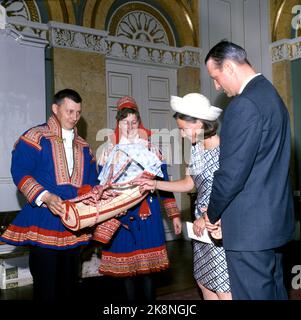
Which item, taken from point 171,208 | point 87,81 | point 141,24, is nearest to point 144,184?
point 171,208

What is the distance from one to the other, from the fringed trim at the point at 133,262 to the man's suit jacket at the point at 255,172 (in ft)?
2.92

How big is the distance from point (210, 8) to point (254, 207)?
5.27 meters

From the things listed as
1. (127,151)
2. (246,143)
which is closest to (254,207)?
(246,143)

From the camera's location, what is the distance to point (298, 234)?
215 inches

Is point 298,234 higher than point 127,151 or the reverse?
the reverse

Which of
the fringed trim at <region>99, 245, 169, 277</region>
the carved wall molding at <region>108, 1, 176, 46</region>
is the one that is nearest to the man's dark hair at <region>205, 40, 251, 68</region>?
the fringed trim at <region>99, 245, 169, 277</region>

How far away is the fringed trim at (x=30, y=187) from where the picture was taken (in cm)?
203

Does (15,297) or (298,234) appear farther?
(298,234)

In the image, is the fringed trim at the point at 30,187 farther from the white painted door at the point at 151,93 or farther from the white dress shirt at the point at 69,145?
the white painted door at the point at 151,93

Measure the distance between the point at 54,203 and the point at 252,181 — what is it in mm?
992

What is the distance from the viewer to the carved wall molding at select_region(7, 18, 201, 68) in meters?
4.68

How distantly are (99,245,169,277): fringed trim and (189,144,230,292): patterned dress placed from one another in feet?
1.21

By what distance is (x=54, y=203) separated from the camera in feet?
6.50
